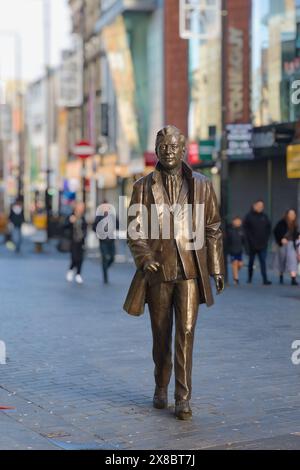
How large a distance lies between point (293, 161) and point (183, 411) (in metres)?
18.0

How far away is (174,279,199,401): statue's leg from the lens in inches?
281

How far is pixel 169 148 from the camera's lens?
714 cm

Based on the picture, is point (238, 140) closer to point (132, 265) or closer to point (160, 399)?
point (132, 265)

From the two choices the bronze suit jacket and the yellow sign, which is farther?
the yellow sign

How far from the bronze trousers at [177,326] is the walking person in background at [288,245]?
39.7ft

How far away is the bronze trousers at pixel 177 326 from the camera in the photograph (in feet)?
23.5

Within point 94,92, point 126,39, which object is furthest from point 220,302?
point 94,92

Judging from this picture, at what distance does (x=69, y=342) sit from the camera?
1105 centimetres

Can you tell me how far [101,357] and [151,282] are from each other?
286 cm

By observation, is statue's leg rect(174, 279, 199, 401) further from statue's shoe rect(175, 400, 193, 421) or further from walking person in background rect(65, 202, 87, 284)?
walking person in background rect(65, 202, 87, 284)

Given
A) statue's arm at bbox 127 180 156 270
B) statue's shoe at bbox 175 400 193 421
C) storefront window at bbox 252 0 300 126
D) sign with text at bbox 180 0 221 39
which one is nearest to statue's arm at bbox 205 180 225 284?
statue's arm at bbox 127 180 156 270

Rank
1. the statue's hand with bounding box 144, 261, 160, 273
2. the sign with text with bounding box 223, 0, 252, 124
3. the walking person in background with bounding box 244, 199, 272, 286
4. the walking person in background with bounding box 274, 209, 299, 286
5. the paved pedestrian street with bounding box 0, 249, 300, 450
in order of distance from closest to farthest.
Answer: the paved pedestrian street with bounding box 0, 249, 300, 450 → the statue's hand with bounding box 144, 261, 160, 273 → the walking person in background with bounding box 274, 209, 299, 286 → the walking person in background with bounding box 244, 199, 272, 286 → the sign with text with bounding box 223, 0, 252, 124

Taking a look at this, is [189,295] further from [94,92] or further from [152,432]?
[94,92]

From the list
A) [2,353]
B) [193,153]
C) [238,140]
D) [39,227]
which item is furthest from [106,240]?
[39,227]
